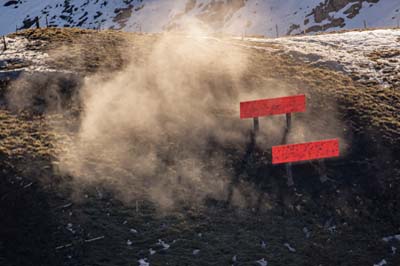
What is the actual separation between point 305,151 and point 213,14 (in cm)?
6723

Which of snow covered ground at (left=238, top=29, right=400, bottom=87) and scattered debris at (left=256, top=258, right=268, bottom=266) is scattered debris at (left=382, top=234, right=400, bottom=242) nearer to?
scattered debris at (left=256, top=258, right=268, bottom=266)

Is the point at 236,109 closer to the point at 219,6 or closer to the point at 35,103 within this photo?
the point at 35,103

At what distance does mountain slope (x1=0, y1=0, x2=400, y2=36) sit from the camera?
7450 centimetres

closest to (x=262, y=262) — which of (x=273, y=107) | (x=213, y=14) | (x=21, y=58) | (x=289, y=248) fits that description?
(x=289, y=248)

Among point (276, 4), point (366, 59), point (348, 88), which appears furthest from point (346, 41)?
point (276, 4)

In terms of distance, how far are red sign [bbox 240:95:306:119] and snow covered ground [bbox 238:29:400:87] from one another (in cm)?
858

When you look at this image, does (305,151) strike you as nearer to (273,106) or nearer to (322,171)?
(322,171)

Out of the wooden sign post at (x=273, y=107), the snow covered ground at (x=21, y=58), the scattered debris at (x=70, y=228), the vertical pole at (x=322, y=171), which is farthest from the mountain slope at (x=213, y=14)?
the scattered debris at (x=70, y=228)

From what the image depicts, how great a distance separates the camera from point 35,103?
2858cm

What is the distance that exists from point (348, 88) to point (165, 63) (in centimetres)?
1086

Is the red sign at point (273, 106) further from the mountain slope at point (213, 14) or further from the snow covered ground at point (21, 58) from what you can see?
the mountain slope at point (213, 14)

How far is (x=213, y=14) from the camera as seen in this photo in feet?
290

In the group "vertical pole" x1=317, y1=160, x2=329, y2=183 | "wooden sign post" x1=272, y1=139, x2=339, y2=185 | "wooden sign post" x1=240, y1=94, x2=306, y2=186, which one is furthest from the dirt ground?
"wooden sign post" x1=240, y1=94, x2=306, y2=186

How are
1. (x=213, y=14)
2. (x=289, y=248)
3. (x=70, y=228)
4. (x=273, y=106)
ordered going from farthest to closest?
(x=213, y=14)
(x=273, y=106)
(x=289, y=248)
(x=70, y=228)
